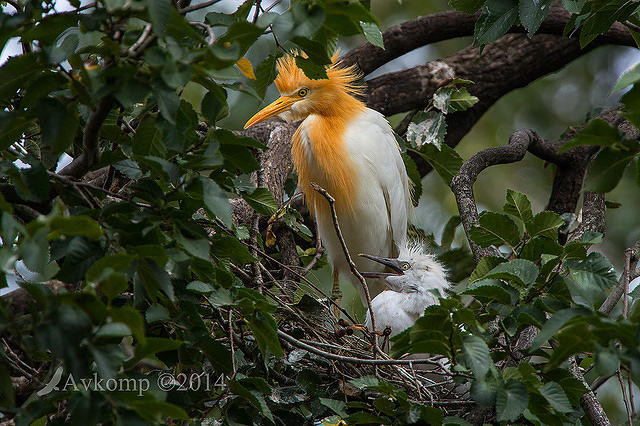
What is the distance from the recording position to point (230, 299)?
1.58 m

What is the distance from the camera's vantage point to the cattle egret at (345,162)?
3.48 meters

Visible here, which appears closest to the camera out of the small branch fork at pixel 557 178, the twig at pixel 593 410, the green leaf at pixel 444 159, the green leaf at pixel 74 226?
the green leaf at pixel 74 226

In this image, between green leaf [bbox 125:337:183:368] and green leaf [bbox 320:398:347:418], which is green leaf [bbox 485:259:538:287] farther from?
green leaf [bbox 125:337:183:368]

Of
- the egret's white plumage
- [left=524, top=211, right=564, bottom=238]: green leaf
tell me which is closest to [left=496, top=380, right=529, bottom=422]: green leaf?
[left=524, top=211, right=564, bottom=238]: green leaf

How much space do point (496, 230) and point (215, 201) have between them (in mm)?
909

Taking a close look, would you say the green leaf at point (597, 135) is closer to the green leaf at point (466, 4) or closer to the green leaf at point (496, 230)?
the green leaf at point (496, 230)

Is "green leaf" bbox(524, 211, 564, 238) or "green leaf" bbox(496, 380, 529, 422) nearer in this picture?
"green leaf" bbox(496, 380, 529, 422)

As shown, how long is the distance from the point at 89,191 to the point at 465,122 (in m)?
3.08

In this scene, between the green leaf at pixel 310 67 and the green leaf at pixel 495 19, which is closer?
the green leaf at pixel 310 67

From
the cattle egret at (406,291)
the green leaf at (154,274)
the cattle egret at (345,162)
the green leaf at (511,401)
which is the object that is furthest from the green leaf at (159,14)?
the cattle egret at (345,162)

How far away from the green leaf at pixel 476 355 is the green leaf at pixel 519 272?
0.17 m

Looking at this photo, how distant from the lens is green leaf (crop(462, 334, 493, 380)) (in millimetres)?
1403

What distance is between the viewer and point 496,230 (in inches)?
72.9

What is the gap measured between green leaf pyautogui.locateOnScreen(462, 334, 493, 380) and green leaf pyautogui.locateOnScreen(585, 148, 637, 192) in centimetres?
42
